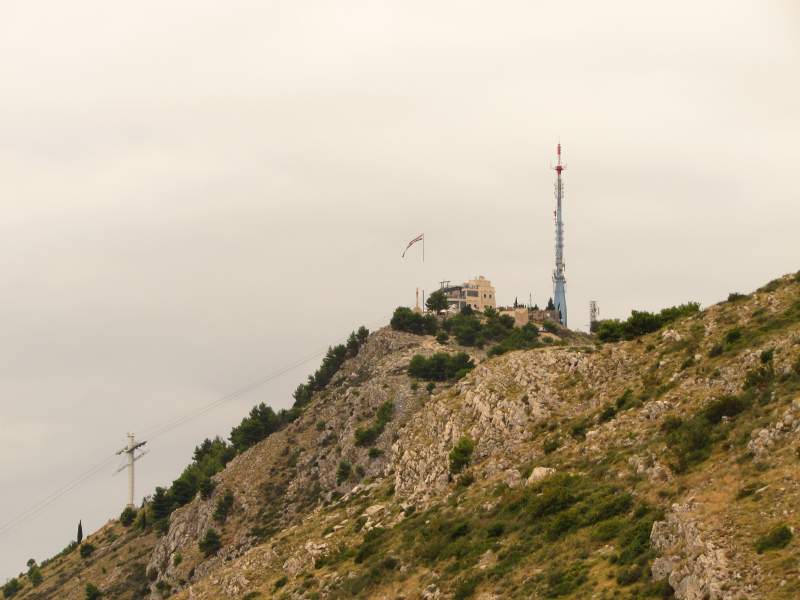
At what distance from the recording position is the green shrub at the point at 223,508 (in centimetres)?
12738

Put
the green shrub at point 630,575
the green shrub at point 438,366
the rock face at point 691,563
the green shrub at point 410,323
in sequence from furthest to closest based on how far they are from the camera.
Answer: the green shrub at point 410,323 < the green shrub at point 438,366 < the green shrub at point 630,575 < the rock face at point 691,563

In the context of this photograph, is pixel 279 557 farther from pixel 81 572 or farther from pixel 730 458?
pixel 81 572

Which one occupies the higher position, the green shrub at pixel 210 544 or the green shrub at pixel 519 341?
the green shrub at pixel 519 341

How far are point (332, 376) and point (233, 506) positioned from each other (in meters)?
42.1

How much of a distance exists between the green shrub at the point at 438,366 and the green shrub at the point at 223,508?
29013 millimetres

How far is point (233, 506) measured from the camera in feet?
423

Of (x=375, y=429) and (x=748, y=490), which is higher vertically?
(x=375, y=429)

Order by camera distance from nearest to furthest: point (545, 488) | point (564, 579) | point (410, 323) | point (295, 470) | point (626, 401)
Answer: point (564, 579) → point (545, 488) → point (626, 401) → point (295, 470) → point (410, 323)

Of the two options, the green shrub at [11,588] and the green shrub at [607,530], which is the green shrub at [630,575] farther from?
the green shrub at [11,588]

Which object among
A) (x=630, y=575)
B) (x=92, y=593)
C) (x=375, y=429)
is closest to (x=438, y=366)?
(x=375, y=429)

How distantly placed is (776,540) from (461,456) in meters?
44.7

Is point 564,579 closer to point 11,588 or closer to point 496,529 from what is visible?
point 496,529

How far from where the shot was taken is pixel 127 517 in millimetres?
163000

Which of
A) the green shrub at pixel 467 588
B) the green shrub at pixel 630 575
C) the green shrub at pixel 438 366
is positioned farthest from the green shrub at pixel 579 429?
the green shrub at pixel 438 366
